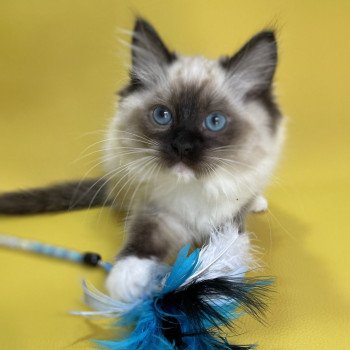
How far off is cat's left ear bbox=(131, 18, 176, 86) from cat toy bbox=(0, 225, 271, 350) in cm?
48

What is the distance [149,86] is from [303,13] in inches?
35.4

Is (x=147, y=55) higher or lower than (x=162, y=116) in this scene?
higher

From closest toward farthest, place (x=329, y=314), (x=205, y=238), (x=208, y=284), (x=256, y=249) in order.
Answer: (x=208, y=284)
(x=329, y=314)
(x=205, y=238)
(x=256, y=249)

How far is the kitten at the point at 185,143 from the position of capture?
115 cm

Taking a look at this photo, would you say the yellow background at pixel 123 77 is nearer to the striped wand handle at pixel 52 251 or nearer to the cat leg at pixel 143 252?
the striped wand handle at pixel 52 251

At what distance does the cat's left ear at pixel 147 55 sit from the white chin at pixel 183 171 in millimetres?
284

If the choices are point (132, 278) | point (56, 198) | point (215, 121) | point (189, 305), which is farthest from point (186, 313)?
point (56, 198)

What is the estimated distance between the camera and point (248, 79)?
126cm

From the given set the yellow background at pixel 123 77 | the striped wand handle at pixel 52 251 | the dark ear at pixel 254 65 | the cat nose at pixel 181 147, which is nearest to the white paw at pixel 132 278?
the striped wand handle at pixel 52 251

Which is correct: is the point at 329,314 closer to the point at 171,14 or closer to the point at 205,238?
the point at 205,238

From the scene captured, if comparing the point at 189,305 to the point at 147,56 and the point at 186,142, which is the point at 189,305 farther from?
the point at 147,56

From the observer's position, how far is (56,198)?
1.63 meters

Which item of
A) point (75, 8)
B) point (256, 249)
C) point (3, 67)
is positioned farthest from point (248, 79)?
point (3, 67)

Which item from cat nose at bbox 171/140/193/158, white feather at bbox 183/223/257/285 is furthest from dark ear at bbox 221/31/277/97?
white feather at bbox 183/223/257/285
